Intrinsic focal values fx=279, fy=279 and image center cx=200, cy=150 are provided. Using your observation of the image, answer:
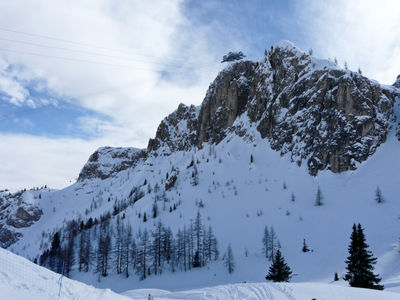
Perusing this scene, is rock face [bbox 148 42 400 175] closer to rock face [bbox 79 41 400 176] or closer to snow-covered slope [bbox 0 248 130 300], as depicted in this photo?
rock face [bbox 79 41 400 176]

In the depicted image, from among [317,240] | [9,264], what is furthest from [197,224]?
[9,264]

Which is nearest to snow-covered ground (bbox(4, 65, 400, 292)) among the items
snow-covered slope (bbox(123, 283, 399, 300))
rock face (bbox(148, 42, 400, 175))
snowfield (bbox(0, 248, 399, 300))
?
snow-covered slope (bbox(123, 283, 399, 300))

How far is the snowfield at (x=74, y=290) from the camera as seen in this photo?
10.4 meters

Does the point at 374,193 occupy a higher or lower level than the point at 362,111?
lower

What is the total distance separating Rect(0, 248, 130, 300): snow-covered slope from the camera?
1004 cm

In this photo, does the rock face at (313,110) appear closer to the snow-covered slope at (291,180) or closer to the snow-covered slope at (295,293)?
the snow-covered slope at (291,180)

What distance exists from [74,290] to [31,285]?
2.15 meters

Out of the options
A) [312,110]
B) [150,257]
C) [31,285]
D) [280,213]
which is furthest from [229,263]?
[312,110]

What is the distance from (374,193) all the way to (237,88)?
10315cm

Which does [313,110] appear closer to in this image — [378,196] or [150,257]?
[378,196]

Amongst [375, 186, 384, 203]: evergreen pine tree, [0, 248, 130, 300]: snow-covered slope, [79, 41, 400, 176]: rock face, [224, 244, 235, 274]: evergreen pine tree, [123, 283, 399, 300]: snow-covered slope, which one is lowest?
[224, 244, 235, 274]: evergreen pine tree

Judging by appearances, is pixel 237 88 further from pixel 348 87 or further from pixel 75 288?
pixel 75 288

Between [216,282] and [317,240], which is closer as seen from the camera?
[216,282]

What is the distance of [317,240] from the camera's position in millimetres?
60875
